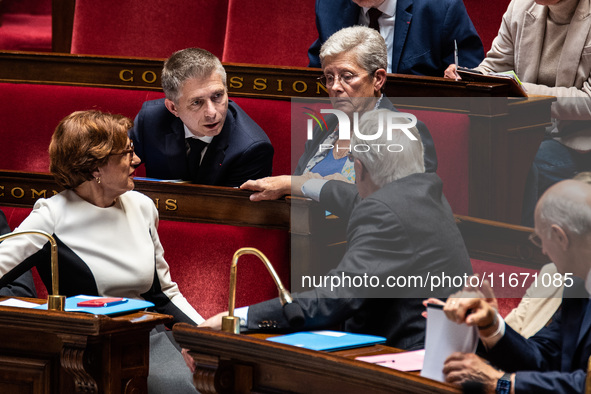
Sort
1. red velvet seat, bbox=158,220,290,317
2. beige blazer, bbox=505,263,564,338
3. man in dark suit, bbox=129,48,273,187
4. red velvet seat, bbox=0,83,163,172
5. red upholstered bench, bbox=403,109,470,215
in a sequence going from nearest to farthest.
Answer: beige blazer, bbox=505,263,564,338, red upholstered bench, bbox=403,109,470,215, red velvet seat, bbox=158,220,290,317, man in dark suit, bbox=129,48,273,187, red velvet seat, bbox=0,83,163,172

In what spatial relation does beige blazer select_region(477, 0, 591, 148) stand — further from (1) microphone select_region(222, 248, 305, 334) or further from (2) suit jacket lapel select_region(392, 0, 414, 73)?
(1) microphone select_region(222, 248, 305, 334)

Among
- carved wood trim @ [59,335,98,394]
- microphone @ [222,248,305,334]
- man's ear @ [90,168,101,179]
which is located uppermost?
man's ear @ [90,168,101,179]

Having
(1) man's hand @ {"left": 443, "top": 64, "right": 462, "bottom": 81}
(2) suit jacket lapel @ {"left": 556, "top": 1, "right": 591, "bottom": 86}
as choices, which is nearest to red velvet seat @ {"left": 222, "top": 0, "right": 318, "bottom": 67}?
(1) man's hand @ {"left": 443, "top": 64, "right": 462, "bottom": 81}

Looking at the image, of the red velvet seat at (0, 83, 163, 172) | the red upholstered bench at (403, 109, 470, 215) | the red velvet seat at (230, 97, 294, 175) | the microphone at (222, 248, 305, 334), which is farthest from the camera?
the red velvet seat at (0, 83, 163, 172)

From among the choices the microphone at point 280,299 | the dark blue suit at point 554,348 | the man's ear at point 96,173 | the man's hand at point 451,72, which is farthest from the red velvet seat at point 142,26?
the dark blue suit at point 554,348

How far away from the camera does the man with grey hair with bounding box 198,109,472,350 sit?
1.17 meters

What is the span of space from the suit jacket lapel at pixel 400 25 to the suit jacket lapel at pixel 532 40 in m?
0.28

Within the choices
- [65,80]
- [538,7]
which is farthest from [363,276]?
[65,80]

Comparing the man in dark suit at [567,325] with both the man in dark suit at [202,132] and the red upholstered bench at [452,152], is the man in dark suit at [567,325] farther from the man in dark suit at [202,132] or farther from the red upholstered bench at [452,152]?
the man in dark suit at [202,132]

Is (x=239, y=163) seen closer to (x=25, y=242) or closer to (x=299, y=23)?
(x=25, y=242)

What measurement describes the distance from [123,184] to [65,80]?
3.18 feet

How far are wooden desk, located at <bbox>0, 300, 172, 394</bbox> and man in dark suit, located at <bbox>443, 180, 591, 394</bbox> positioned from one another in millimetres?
580

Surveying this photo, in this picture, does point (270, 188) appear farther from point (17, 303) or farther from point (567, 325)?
point (567, 325)

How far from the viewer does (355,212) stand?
4.00 feet
